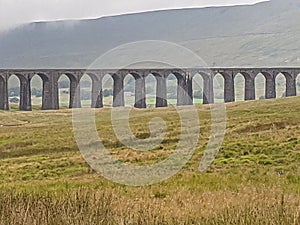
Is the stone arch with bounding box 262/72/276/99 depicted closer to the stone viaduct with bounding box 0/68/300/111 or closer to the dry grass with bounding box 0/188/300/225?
the stone viaduct with bounding box 0/68/300/111

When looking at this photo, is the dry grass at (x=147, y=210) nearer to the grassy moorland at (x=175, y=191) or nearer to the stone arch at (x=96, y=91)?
the grassy moorland at (x=175, y=191)

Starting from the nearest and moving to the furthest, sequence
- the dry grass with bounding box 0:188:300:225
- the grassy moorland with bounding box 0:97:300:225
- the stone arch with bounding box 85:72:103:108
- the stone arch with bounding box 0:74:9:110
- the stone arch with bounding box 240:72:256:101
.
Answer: the dry grass with bounding box 0:188:300:225 → the grassy moorland with bounding box 0:97:300:225 → the stone arch with bounding box 0:74:9:110 → the stone arch with bounding box 85:72:103:108 → the stone arch with bounding box 240:72:256:101

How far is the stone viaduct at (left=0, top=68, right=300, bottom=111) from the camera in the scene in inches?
4520

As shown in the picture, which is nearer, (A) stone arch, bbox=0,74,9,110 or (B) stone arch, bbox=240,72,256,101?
(A) stone arch, bbox=0,74,9,110

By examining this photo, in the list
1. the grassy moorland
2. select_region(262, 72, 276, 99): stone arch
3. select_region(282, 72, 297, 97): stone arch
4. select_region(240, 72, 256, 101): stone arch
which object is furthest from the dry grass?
select_region(282, 72, 297, 97): stone arch

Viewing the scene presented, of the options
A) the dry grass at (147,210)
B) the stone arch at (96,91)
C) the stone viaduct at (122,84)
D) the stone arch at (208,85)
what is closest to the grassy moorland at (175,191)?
the dry grass at (147,210)

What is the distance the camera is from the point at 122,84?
407 feet

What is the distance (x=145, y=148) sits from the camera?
1362 inches

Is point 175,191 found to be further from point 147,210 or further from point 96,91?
point 96,91

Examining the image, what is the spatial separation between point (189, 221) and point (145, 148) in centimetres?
2564

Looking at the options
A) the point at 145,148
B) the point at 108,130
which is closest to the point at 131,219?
the point at 145,148

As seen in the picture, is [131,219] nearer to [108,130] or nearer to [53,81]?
[108,130]

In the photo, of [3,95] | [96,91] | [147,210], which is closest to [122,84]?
[96,91]

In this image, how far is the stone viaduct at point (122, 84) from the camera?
377 ft
